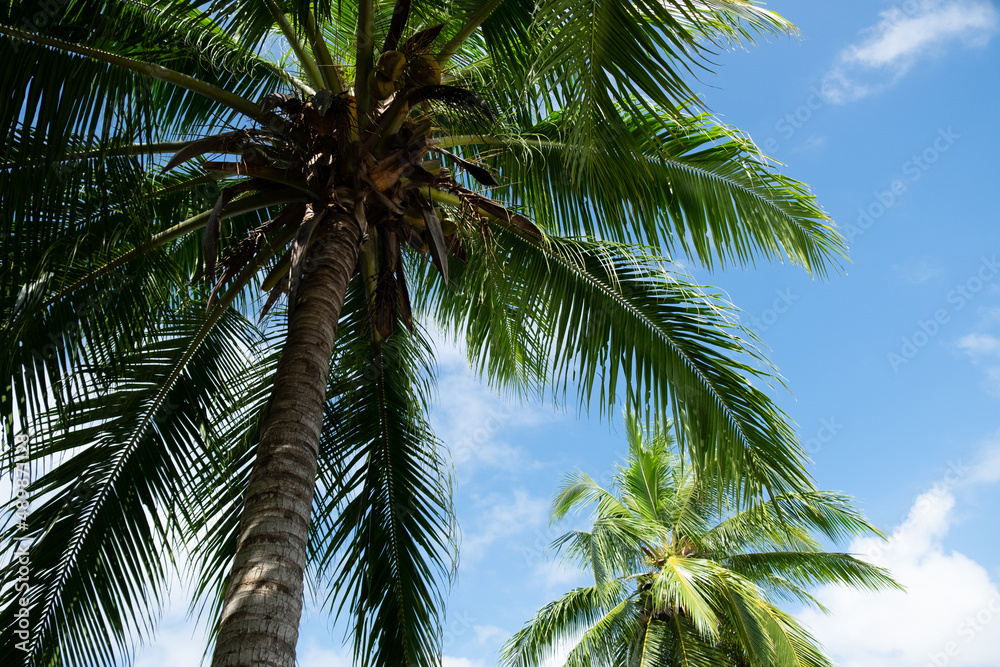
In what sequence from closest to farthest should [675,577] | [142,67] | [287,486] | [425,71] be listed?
[287,486]
[142,67]
[425,71]
[675,577]

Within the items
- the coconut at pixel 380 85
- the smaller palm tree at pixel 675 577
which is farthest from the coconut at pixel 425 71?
the smaller palm tree at pixel 675 577

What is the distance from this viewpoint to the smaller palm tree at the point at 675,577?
11.9 m

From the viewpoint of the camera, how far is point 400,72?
186 inches

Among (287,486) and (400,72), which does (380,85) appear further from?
(287,486)

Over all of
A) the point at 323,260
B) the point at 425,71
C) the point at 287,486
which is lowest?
the point at 287,486

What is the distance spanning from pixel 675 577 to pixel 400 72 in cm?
899

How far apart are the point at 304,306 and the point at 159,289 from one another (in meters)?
1.94

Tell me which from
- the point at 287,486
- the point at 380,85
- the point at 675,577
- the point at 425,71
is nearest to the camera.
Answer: the point at 287,486

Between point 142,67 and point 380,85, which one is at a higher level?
point 380,85

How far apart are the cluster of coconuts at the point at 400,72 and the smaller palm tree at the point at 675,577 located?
830 cm

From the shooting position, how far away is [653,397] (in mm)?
5734

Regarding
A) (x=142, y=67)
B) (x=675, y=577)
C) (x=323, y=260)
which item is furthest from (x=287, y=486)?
(x=675, y=577)

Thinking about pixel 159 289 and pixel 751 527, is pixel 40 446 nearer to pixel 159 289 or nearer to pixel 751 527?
pixel 159 289

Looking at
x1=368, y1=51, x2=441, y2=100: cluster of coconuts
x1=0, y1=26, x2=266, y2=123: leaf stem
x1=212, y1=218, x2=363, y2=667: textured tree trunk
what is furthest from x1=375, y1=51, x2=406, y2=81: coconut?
x1=212, y1=218, x2=363, y2=667: textured tree trunk
